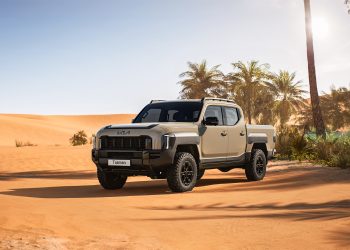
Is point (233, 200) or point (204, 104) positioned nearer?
point (233, 200)

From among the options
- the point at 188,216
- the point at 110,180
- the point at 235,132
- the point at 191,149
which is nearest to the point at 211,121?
the point at 191,149

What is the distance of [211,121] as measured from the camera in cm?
1152

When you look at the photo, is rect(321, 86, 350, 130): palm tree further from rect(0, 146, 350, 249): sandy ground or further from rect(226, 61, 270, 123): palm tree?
rect(0, 146, 350, 249): sandy ground

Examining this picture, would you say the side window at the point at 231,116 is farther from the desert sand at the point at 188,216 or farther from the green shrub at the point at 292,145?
the green shrub at the point at 292,145

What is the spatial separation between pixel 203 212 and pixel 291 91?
50753mm

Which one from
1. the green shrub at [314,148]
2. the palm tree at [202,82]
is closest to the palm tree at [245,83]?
the palm tree at [202,82]

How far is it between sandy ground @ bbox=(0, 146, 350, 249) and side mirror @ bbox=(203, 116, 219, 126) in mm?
1453

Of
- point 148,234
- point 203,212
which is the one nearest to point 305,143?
point 203,212

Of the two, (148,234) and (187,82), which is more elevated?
(187,82)

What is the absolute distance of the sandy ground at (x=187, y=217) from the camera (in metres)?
5.80

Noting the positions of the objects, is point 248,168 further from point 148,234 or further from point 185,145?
point 148,234

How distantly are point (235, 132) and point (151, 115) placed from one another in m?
2.03

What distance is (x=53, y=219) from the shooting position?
6543 millimetres

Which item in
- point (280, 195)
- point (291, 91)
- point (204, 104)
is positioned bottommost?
point (280, 195)
